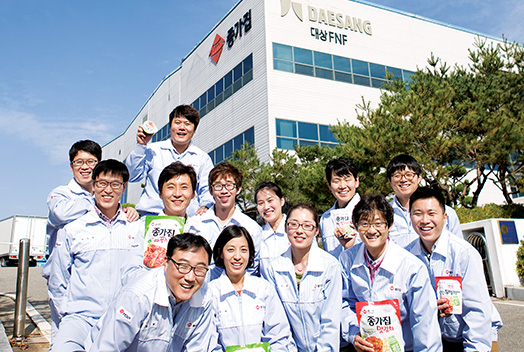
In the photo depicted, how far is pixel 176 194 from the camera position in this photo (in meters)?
3.56

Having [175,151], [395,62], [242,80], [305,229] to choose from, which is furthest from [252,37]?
[305,229]

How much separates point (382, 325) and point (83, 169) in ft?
10.9

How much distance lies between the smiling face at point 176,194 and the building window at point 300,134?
53.3 feet

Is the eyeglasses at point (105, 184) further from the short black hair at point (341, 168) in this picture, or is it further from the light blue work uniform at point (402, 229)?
the light blue work uniform at point (402, 229)

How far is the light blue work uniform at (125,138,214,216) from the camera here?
13.8 feet

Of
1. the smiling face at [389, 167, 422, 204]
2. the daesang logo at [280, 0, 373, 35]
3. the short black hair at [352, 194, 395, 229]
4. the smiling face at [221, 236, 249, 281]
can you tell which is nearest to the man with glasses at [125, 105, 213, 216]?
the smiling face at [221, 236, 249, 281]

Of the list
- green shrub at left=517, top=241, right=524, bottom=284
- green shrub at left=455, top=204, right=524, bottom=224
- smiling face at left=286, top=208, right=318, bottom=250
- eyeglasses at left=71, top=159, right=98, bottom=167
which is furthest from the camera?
green shrub at left=455, top=204, right=524, bottom=224

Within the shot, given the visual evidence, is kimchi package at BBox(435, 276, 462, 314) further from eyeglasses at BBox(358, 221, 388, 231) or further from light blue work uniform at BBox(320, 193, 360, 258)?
light blue work uniform at BBox(320, 193, 360, 258)

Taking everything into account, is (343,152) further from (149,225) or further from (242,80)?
(242,80)

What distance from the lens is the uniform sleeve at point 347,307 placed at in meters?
3.23

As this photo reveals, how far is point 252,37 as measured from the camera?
853 inches

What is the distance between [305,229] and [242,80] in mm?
20014

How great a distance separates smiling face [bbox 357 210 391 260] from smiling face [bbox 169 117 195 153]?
2237mm

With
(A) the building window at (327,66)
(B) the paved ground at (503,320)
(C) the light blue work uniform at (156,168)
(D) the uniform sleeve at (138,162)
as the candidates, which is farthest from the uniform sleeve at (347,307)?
(A) the building window at (327,66)
